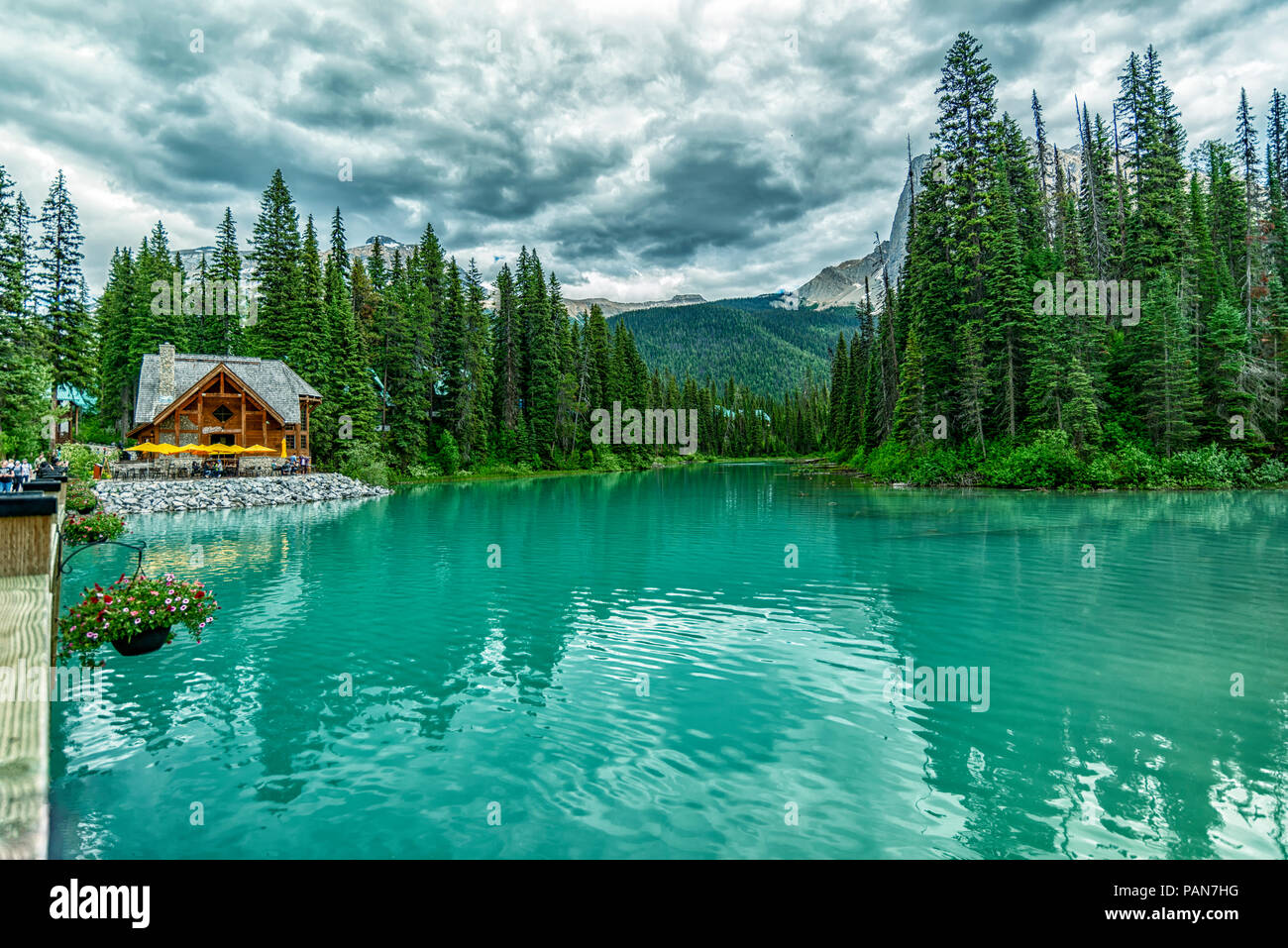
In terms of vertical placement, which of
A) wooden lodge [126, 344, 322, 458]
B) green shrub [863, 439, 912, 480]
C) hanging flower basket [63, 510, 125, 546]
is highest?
wooden lodge [126, 344, 322, 458]

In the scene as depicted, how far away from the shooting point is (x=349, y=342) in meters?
57.8

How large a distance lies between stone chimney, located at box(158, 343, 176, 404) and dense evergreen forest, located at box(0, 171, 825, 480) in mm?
4962

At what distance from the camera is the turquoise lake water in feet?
19.4

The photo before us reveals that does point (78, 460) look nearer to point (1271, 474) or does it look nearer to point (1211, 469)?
point (1211, 469)

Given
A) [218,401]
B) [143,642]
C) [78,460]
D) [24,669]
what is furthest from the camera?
[218,401]

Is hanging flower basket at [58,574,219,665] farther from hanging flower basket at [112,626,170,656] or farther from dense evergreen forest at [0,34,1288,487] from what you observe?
dense evergreen forest at [0,34,1288,487]

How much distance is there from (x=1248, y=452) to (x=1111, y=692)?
48.6 meters

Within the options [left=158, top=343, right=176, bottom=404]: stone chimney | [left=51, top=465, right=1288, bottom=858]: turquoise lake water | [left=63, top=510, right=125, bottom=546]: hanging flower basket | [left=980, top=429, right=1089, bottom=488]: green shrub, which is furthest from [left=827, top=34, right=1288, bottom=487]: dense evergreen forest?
[left=158, top=343, right=176, bottom=404]: stone chimney

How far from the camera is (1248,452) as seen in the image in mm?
43625

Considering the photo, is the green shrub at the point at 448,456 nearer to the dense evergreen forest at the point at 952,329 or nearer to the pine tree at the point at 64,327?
the dense evergreen forest at the point at 952,329

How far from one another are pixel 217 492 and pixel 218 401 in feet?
48.1

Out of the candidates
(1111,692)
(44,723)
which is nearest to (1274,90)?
(1111,692)

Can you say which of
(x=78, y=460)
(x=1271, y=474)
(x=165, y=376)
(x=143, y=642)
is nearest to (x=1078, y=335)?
(x=1271, y=474)
